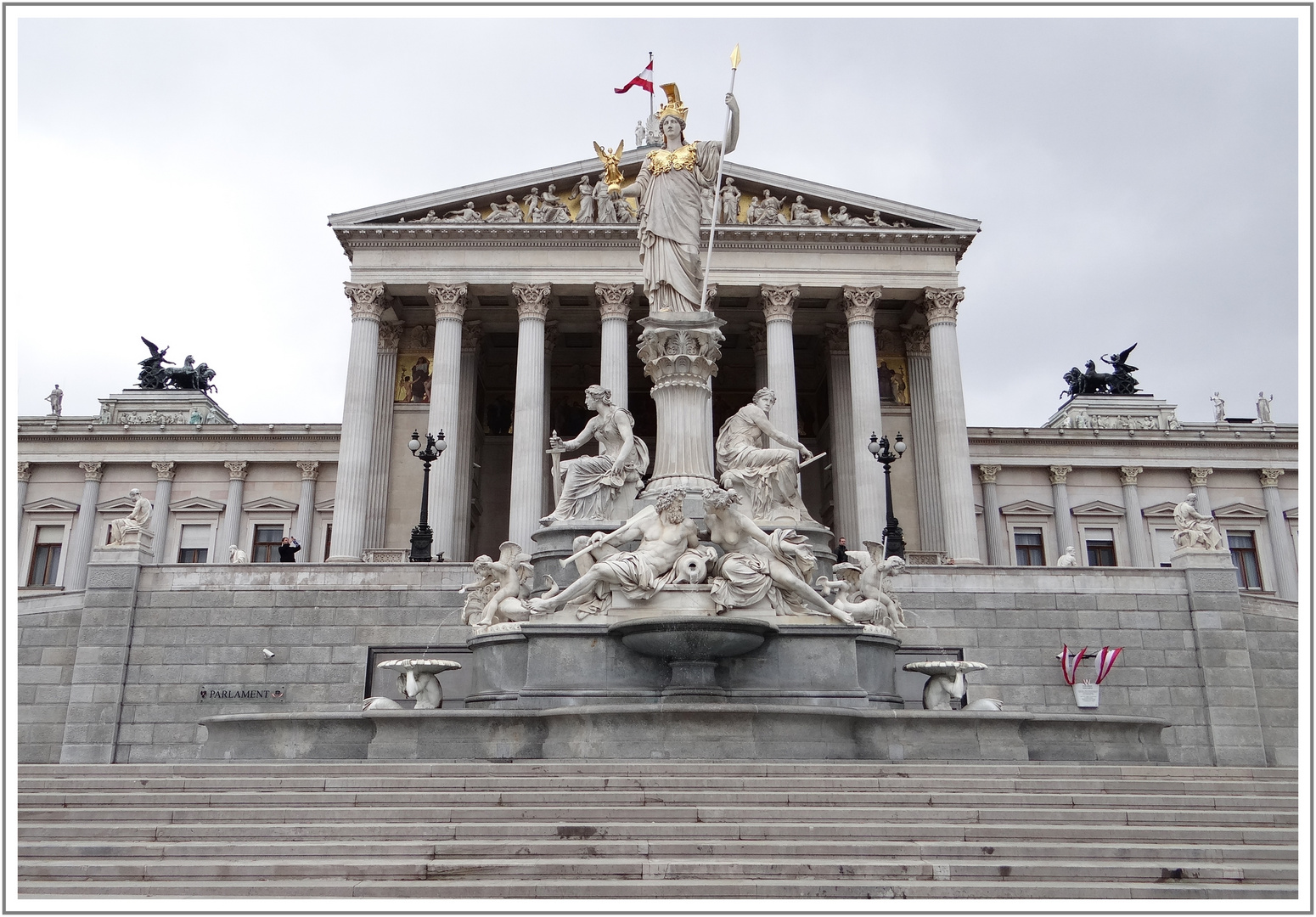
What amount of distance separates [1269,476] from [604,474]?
50.1m

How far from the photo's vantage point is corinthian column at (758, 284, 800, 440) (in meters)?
41.1

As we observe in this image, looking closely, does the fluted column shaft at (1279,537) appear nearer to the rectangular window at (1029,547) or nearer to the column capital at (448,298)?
the rectangular window at (1029,547)

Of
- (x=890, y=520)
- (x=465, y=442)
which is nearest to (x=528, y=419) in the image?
(x=465, y=442)

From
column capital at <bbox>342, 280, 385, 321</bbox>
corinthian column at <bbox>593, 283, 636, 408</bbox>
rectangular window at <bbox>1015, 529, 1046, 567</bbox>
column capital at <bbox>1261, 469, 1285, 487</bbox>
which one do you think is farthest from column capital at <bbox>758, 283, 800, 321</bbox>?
column capital at <bbox>1261, 469, 1285, 487</bbox>

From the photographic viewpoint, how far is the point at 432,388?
41.8 meters

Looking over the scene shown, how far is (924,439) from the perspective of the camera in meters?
45.7

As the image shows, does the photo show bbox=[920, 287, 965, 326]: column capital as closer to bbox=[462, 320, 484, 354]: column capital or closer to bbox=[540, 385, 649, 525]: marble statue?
bbox=[462, 320, 484, 354]: column capital

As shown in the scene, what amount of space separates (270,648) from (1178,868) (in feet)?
67.8

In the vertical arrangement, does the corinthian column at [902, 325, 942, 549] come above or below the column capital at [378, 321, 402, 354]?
below

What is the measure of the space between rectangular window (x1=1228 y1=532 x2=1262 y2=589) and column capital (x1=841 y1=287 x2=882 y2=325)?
25429 mm

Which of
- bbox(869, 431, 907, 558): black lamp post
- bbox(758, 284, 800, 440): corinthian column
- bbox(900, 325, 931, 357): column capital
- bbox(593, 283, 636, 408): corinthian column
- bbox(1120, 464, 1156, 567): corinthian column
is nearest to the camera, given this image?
bbox(869, 431, 907, 558): black lamp post

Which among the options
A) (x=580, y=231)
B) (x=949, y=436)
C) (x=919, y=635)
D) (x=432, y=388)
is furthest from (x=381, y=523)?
(x=919, y=635)
